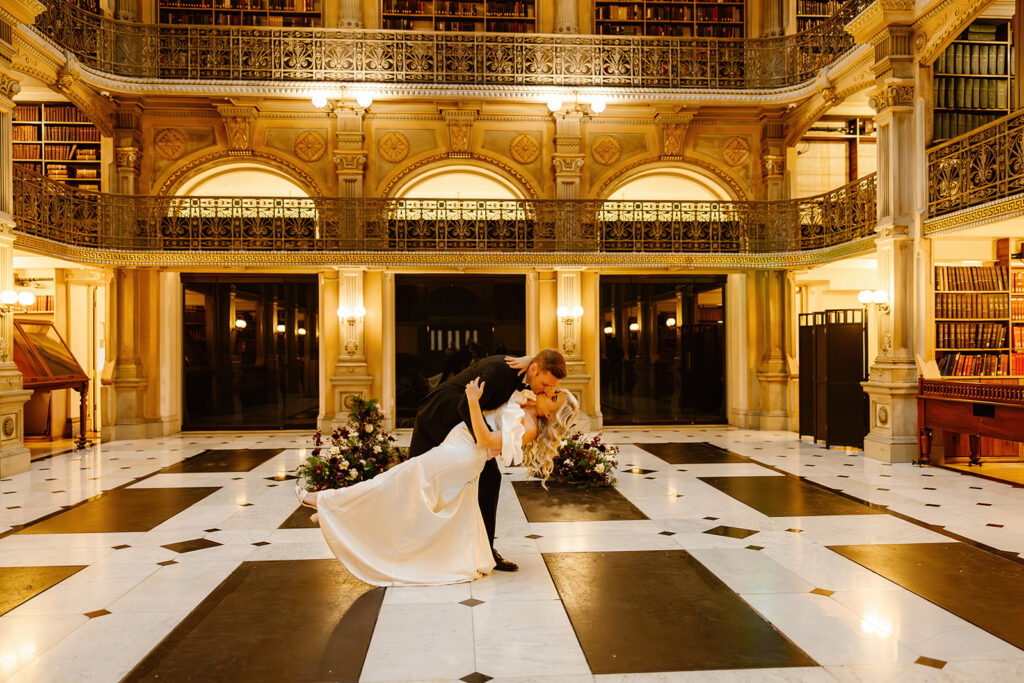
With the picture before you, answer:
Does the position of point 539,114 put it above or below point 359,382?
above

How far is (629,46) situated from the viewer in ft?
37.9

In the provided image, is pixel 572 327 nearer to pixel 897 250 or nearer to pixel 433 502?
pixel 897 250

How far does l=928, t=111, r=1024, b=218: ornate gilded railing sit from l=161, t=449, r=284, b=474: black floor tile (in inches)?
360

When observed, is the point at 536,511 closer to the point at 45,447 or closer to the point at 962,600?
the point at 962,600

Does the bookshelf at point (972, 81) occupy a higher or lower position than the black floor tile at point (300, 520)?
higher

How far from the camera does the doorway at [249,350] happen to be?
12.2 metres

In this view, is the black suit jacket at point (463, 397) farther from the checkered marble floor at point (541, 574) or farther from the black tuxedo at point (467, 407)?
the checkered marble floor at point (541, 574)

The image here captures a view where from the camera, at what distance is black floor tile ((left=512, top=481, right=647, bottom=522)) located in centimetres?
570

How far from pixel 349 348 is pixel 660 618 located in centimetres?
894

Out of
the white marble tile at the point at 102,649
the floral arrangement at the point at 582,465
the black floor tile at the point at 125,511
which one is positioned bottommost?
the black floor tile at the point at 125,511

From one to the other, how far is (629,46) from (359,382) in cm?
740

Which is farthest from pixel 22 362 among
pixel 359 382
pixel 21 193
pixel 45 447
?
pixel 359 382

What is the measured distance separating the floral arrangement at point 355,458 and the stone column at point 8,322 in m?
4.09

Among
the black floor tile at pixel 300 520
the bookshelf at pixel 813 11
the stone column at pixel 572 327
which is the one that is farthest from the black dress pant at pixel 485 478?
the bookshelf at pixel 813 11
